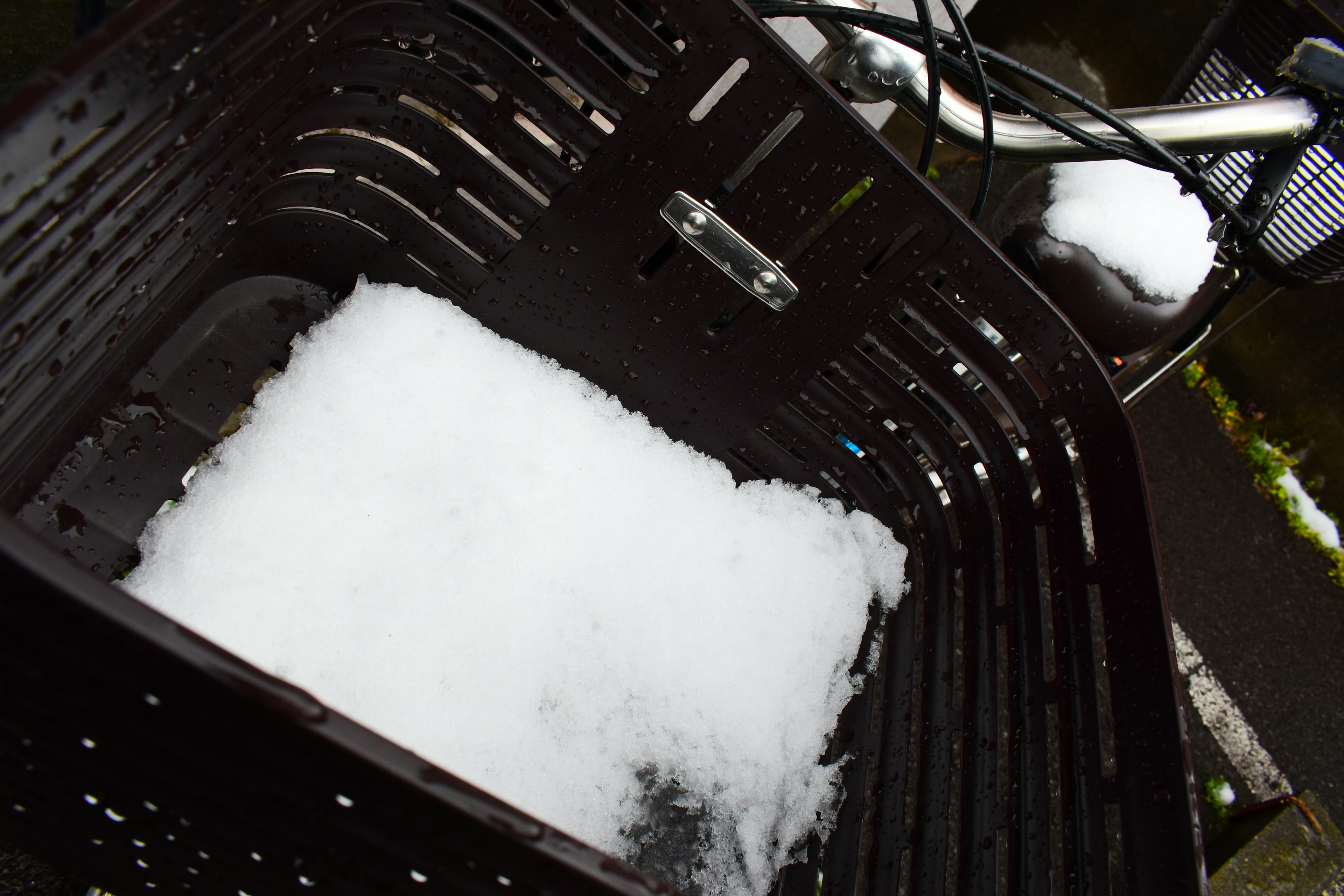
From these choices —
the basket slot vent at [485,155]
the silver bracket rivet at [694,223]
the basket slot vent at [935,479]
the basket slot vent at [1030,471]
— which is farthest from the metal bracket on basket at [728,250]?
the basket slot vent at [1030,471]

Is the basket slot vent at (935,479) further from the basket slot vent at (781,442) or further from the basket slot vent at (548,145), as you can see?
the basket slot vent at (548,145)

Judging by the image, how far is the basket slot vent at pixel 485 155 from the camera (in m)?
1.38

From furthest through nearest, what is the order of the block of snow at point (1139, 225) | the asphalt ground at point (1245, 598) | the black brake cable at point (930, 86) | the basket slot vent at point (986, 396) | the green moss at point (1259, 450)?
the green moss at point (1259, 450) → the asphalt ground at point (1245, 598) → the block of snow at point (1139, 225) → the basket slot vent at point (986, 396) → the black brake cable at point (930, 86)

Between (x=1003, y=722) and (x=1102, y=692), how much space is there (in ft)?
0.65

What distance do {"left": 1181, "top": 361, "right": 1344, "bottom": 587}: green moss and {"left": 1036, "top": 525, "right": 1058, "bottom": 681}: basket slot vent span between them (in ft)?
7.62

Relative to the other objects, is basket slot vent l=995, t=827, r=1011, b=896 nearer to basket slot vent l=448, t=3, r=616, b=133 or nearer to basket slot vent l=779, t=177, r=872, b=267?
basket slot vent l=779, t=177, r=872, b=267

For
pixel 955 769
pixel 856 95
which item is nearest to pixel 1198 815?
pixel 955 769

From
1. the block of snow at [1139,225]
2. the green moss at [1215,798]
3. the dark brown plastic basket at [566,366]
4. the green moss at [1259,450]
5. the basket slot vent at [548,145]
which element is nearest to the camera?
the dark brown plastic basket at [566,366]

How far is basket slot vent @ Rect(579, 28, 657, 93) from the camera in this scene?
1200mm

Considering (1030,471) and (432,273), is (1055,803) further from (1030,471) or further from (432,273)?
(432,273)

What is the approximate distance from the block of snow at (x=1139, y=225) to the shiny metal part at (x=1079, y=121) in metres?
0.50

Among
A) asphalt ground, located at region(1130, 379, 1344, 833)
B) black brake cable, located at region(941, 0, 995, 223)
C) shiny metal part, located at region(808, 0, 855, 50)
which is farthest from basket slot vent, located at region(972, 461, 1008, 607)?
asphalt ground, located at region(1130, 379, 1344, 833)

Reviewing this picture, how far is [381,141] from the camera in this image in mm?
1449

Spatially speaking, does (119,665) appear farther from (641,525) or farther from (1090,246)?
(1090,246)
